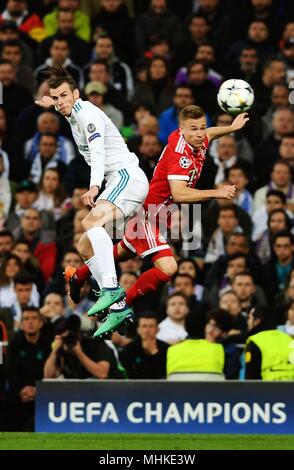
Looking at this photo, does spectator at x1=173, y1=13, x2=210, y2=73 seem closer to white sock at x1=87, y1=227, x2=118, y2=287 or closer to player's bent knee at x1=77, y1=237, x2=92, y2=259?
player's bent knee at x1=77, y1=237, x2=92, y2=259

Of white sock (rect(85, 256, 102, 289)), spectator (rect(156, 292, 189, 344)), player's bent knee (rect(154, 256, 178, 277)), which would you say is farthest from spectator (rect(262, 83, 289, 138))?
white sock (rect(85, 256, 102, 289))

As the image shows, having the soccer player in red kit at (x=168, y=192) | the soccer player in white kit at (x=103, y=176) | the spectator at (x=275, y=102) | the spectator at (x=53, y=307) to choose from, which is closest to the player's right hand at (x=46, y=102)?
the soccer player in white kit at (x=103, y=176)

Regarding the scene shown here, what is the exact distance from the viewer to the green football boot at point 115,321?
14484mm

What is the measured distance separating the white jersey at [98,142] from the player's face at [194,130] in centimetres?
60

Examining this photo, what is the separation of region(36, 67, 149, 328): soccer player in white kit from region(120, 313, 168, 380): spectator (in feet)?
9.29

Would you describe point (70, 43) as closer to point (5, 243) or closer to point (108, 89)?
point (108, 89)

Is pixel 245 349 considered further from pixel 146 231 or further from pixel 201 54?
pixel 201 54

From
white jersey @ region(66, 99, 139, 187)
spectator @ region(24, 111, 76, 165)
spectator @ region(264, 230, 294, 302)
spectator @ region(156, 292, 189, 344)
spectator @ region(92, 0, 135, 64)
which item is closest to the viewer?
white jersey @ region(66, 99, 139, 187)

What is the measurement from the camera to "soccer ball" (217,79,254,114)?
15.2m

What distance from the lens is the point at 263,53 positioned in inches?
927

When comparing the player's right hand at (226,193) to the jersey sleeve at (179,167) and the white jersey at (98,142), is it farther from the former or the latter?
the white jersey at (98,142)

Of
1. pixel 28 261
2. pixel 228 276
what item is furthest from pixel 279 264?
pixel 28 261

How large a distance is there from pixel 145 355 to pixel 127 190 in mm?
3392

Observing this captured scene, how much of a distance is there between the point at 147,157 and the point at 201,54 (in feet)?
10.1
